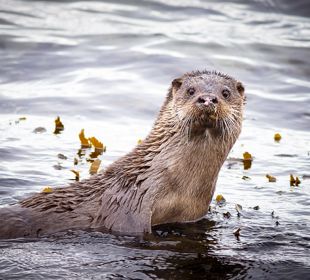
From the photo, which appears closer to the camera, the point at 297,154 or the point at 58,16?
the point at 297,154

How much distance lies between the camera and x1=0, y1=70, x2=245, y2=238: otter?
253 inches

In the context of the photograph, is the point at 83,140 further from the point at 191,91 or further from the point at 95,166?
the point at 191,91

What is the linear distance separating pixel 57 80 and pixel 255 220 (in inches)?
232

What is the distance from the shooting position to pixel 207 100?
245 inches

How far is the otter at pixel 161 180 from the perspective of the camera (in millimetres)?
6422

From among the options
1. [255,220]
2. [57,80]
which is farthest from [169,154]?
[57,80]

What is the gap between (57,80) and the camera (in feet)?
40.1

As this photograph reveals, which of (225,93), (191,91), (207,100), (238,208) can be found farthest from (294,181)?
(207,100)

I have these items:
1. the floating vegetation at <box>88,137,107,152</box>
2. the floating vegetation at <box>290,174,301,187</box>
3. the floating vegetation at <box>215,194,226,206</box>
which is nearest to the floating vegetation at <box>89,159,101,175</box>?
the floating vegetation at <box>88,137,107,152</box>

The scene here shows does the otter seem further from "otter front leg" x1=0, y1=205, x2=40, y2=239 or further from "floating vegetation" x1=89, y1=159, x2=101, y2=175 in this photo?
"floating vegetation" x1=89, y1=159, x2=101, y2=175

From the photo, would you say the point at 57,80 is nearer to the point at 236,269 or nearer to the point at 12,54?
the point at 12,54

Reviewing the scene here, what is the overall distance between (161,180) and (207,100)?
83 cm

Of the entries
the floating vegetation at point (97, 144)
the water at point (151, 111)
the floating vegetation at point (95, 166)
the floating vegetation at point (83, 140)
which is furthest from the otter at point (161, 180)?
the floating vegetation at point (83, 140)

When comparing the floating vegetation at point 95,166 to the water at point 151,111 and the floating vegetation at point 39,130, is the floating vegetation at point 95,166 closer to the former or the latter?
the water at point 151,111
